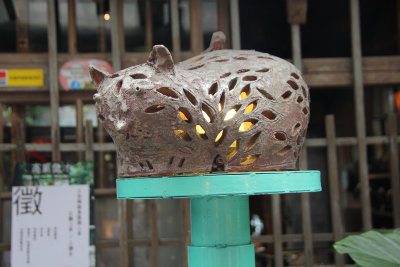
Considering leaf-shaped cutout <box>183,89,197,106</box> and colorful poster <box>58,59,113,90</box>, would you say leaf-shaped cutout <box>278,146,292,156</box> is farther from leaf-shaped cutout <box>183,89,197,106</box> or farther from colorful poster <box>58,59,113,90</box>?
colorful poster <box>58,59,113,90</box>

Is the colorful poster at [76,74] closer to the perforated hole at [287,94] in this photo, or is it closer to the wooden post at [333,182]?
the wooden post at [333,182]

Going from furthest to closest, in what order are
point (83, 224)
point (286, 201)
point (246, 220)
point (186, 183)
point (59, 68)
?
point (286, 201)
point (59, 68)
point (83, 224)
point (246, 220)
point (186, 183)

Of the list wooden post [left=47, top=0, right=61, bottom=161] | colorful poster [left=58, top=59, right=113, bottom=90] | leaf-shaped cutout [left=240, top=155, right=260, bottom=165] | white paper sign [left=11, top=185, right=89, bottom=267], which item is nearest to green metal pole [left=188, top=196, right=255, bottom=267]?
leaf-shaped cutout [left=240, top=155, right=260, bottom=165]

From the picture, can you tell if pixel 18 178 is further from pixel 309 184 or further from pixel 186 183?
pixel 309 184

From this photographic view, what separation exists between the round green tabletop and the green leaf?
738 mm

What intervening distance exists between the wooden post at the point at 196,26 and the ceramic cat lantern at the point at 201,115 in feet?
5.30

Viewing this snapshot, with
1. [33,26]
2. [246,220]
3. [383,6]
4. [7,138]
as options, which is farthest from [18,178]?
[383,6]

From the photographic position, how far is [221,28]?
354cm

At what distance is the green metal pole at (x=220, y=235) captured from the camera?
1.89 m

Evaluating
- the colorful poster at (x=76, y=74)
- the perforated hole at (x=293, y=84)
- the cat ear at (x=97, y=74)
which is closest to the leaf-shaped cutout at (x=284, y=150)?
the perforated hole at (x=293, y=84)

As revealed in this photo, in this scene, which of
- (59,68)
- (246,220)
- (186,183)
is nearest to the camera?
(186,183)

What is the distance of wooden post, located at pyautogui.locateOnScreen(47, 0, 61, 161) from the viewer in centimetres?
319

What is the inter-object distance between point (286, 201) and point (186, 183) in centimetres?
245

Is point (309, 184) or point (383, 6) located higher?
point (383, 6)
